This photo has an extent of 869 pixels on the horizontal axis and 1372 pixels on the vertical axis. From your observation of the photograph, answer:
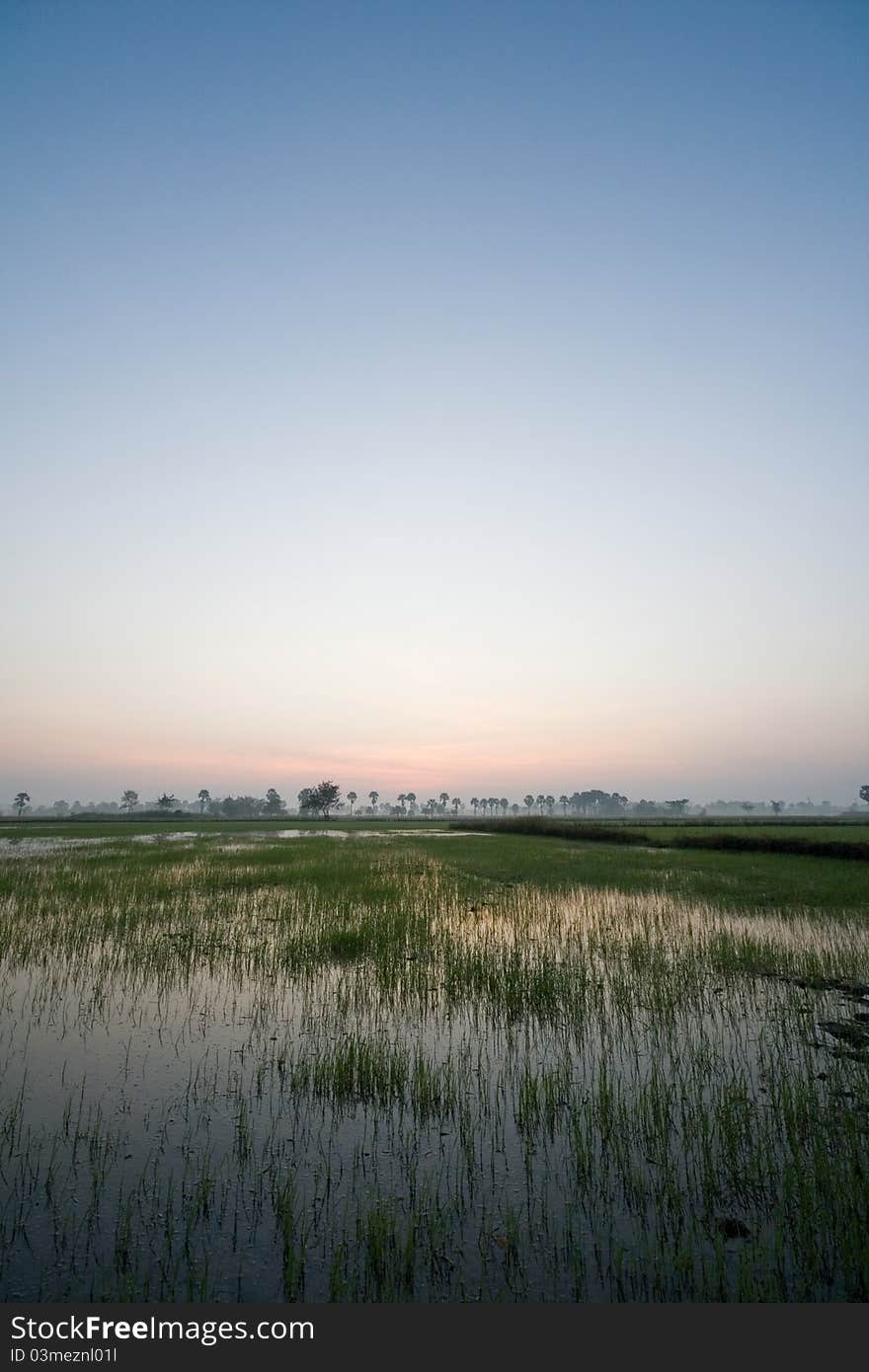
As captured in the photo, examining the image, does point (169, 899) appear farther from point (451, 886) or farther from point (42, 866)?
point (42, 866)

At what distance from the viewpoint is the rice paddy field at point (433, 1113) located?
4207mm

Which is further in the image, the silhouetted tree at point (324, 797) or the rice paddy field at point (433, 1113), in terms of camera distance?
the silhouetted tree at point (324, 797)

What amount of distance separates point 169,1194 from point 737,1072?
5.89 metres

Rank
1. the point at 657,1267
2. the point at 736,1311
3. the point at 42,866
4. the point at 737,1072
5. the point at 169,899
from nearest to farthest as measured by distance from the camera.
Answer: the point at 736,1311 < the point at 657,1267 < the point at 737,1072 < the point at 169,899 < the point at 42,866

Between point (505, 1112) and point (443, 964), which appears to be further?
point (443, 964)

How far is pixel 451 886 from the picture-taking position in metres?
22.2

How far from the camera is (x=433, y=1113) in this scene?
20.8 feet

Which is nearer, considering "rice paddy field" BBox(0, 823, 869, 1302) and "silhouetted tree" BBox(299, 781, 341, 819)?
"rice paddy field" BBox(0, 823, 869, 1302)

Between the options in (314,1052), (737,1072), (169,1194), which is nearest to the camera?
(169,1194)

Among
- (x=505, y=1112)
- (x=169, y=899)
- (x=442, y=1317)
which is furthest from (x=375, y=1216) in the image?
(x=169, y=899)

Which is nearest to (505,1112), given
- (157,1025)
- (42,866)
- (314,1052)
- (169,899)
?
(314,1052)

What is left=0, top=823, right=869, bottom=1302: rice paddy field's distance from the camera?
421 cm

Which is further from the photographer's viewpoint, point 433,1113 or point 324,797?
point 324,797

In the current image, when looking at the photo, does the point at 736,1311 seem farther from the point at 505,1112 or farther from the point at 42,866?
the point at 42,866
